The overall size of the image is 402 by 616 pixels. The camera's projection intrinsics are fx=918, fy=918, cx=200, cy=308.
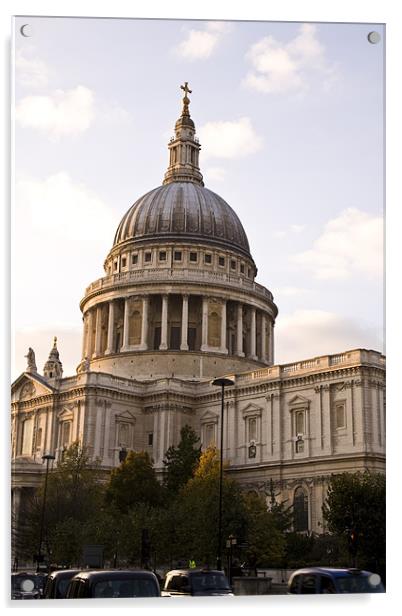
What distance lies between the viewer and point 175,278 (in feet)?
297

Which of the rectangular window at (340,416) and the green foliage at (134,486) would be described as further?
the rectangular window at (340,416)

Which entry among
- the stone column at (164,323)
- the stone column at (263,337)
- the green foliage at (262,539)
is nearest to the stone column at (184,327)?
the stone column at (164,323)

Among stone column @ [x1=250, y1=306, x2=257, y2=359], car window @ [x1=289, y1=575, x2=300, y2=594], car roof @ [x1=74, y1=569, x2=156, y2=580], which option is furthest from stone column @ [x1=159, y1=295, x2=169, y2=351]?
car roof @ [x1=74, y1=569, x2=156, y2=580]

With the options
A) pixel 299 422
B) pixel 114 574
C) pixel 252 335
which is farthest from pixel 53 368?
pixel 114 574

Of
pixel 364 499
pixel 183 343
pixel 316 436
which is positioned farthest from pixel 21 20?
pixel 183 343

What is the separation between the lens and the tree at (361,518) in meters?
25.8

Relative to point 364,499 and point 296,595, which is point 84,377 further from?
point 296,595

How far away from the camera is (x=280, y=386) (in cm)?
7156

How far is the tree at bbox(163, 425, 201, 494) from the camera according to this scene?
65250 millimetres

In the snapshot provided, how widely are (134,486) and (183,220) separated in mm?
42910

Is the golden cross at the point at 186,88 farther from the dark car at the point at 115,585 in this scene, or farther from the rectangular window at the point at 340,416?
the rectangular window at the point at 340,416

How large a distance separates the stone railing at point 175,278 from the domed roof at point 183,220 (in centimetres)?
584

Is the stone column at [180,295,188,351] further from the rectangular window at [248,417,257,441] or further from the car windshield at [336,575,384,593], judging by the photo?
the car windshield at [336,575,384,593]

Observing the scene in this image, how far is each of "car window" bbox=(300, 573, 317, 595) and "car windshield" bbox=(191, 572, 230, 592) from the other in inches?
108
